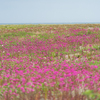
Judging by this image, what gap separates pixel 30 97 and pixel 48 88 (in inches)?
27.4

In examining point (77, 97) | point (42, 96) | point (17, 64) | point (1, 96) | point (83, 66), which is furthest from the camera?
point (17, 64)

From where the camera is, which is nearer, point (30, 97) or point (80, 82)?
point (30, 97)

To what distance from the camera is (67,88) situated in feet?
14.2

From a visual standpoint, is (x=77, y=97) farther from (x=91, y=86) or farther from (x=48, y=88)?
(x=48, y=88)

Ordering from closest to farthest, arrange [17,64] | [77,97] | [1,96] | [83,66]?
[77,97], [1,96], [83,66], [17,64]

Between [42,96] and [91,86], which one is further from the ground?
[91,86]

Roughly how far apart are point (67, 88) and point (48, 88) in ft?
2.04

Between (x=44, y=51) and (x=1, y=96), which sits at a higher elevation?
(x=44, y=51)

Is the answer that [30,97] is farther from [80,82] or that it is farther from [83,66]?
[83,66]

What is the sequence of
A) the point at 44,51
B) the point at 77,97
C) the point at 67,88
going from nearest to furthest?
1. the point at 77,97
2. the point at 67,88
3. the point at 44,51

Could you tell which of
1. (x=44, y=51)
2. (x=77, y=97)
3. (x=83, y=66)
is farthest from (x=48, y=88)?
(x=44, y=51)

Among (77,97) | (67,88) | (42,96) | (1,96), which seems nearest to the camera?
(77,97)

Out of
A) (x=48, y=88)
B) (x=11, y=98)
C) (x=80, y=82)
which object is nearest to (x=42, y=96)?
(x=48, y=88)

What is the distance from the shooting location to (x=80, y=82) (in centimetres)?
477
